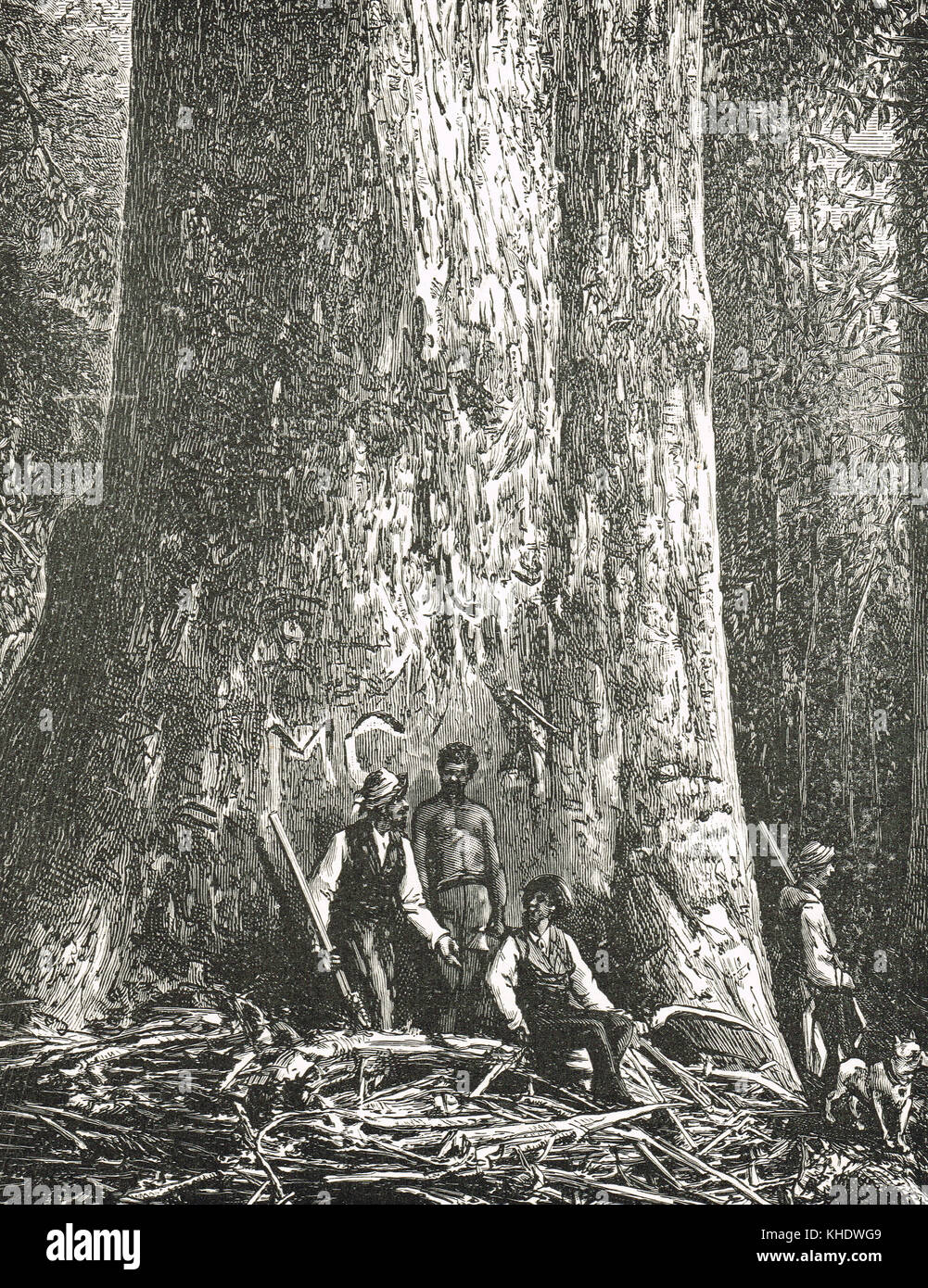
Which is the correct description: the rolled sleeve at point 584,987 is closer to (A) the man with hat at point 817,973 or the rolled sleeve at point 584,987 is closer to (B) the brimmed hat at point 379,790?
(A) the man with hat at point 817,973

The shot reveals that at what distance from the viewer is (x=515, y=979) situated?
2801mm

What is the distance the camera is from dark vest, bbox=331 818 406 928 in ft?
9.20

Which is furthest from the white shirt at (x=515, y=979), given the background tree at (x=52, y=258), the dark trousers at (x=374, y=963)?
the background tree at (x=52, y=258)

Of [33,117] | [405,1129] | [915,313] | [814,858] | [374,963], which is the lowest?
[405,1129]

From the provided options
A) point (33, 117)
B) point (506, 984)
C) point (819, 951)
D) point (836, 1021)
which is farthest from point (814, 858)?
point (33, 117)

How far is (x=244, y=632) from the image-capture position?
284cm

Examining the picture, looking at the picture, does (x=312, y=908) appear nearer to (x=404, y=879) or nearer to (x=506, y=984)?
(x=404, y=879)

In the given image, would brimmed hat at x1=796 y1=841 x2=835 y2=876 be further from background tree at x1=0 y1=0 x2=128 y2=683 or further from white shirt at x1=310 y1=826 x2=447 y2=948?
background tree at x1=0 y1=0 x2=128 y2=683

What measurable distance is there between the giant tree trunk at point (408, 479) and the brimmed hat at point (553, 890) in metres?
0.07

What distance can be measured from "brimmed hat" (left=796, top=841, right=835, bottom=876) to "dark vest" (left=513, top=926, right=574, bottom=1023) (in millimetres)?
781

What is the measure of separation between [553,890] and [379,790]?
24.3 inches

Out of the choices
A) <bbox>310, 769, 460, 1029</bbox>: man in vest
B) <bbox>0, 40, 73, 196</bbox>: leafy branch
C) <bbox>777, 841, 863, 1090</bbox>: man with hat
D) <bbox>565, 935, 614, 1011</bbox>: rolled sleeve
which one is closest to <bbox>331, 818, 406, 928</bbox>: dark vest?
<bbox>310, 769, 460, 1029</bbox>: man in vest
